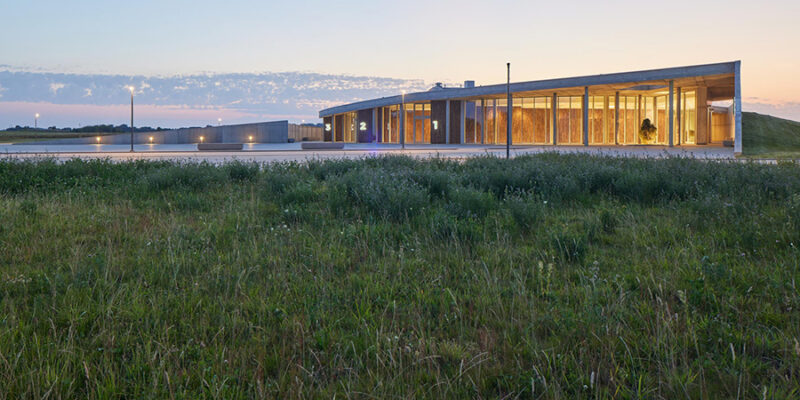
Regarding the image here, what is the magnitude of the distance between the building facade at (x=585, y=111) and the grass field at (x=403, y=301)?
31.9 meters

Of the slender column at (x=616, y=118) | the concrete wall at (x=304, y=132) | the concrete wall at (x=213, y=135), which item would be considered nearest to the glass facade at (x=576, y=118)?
the slender column at (x=616, y=118)

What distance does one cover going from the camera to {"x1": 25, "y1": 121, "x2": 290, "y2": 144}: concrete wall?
214 feet

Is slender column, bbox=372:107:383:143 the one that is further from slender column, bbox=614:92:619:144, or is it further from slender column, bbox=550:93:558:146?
slender column, bbox=614:92:619:144

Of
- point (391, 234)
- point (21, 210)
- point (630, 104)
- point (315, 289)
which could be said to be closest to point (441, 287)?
point (315, 289)

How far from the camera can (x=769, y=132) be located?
5344cm

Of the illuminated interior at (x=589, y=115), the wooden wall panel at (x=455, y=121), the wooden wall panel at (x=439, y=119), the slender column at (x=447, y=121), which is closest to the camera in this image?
the illuminated interior at (x=589, y=115)

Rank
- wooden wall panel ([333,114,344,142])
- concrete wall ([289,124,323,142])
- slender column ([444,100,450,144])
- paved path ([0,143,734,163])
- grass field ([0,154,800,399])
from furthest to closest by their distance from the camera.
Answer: concrete wall ([289,124,323,142]) → wooden wall panel ([333,114,344,142]) → slender column ([444,100,450,144]) → paved path ([0,143,734,163]) → grass field ([0,154,800,399])

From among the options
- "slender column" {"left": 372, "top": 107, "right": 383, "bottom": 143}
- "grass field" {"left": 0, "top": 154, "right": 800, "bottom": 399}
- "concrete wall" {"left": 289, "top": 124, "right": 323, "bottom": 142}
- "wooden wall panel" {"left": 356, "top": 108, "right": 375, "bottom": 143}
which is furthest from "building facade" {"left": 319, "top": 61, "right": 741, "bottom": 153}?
"grass field" {"left": 0, "top": 154, "right": 800, "bottom": 399}

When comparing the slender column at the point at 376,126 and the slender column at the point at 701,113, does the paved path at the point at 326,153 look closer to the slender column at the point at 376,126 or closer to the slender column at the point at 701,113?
the slender column at the point at 701,113

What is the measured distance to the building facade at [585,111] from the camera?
38969mm

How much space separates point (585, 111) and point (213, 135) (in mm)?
43629

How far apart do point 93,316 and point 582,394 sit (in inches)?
128

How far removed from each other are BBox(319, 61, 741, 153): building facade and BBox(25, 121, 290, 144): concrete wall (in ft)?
62.7

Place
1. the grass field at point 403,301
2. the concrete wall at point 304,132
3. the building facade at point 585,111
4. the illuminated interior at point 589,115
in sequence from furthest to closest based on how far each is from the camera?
the concrete wall at point 304,132 → the illuminated interior at point 589,115 → the building facade at point 585,111 → the grass field at point 403,301
